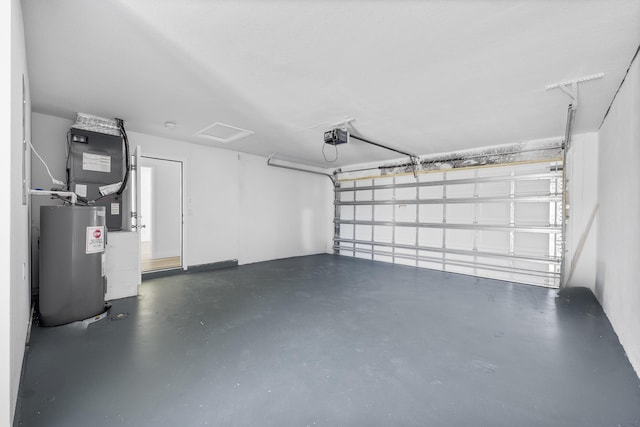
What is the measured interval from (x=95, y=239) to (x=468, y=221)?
19.0 feet

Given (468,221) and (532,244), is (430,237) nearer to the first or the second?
(468,221)

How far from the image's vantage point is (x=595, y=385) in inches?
73.2

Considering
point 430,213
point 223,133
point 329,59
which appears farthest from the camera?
point 430,213

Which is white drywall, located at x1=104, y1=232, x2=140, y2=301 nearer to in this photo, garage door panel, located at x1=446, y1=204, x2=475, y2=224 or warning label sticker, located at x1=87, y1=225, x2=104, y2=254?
warning label sticker, located at x1=87, y1=225, x2=104, y2=254

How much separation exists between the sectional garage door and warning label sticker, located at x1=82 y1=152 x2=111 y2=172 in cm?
506

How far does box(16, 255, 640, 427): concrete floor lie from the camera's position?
156 centimetres

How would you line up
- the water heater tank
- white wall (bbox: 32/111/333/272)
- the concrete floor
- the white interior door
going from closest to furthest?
the concrete floor < the water heater tank < white wall (bbox: 32/111/333/272) < the white interior door

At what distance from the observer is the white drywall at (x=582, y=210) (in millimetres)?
4023

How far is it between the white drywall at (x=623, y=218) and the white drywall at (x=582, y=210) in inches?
23.5

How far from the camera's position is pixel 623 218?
8.32 feet

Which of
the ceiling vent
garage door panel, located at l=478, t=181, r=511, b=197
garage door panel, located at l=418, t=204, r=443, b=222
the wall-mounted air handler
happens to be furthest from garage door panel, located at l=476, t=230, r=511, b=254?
the wall-mounted air handler

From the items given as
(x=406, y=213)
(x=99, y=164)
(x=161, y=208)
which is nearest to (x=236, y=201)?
(x=161, y=208)

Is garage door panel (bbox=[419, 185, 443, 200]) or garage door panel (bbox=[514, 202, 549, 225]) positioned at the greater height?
garage door panel (bbox=[419, 185, 443, 200])

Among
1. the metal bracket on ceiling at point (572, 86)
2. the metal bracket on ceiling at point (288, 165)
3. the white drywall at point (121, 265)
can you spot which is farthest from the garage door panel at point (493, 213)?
the white drywall at point (121, 265)
